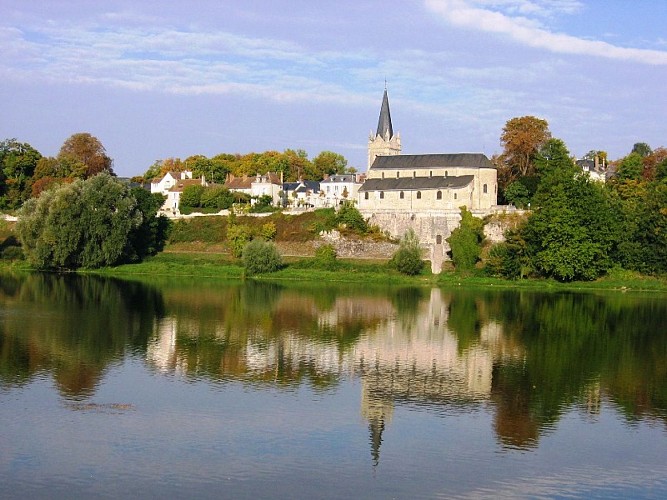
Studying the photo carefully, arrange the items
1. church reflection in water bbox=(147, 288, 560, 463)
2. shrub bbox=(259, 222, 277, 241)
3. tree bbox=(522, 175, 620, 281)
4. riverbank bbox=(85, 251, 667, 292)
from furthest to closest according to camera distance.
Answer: shrub bbox=(259, 222, 277, 241) → riverbank bbox=(85, 251, 667, 292) → tree bbox=(522, 175, 620, 281) → church reflection in water bbox=(147, 288, 560, 463)

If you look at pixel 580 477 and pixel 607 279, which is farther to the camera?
pixel 607 279

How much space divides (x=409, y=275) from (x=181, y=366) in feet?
105

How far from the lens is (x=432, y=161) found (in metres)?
67.1

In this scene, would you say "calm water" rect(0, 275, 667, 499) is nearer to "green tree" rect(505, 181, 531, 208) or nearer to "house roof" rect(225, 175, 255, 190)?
"green tree" rect(505, 181, 531, 208)

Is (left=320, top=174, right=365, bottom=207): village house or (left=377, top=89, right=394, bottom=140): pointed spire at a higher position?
(left=377, top=89, right=394, bottom=140): pointed spire

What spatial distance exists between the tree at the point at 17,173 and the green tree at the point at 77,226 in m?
21.7

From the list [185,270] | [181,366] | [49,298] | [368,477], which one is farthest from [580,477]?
[185,270]

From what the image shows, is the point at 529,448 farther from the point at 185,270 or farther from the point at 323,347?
the point at 185,270

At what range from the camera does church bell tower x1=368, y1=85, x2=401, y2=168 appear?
72062 mm

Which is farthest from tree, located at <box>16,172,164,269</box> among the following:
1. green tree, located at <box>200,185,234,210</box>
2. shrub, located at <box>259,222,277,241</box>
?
green tree, located at <box>200,185,234,210</box>

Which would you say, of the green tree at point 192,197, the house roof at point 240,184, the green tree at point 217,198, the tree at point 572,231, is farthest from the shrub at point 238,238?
the tree at point 572,231

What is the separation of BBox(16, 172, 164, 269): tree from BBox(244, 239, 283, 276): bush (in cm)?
819

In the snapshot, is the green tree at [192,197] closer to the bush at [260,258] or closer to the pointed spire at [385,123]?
the pointed spire at [385,123]

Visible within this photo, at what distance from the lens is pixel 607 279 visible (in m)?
54.1
